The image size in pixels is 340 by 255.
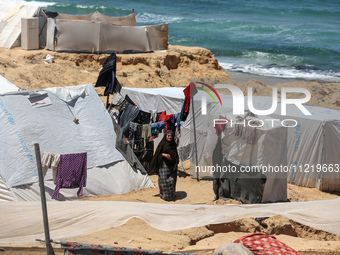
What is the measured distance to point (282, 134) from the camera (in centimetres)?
759

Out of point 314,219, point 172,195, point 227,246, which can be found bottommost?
point 172,195

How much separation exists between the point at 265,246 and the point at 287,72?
22.5 metres

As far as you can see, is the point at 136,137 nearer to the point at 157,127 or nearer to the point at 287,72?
the point at 157,127

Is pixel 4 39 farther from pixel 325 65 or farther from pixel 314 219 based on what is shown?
pixel 325 65

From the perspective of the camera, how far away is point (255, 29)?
3831cm

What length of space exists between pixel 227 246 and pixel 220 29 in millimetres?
35743

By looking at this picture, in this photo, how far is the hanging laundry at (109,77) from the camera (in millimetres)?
10012

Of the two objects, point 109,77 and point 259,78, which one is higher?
point 109,77

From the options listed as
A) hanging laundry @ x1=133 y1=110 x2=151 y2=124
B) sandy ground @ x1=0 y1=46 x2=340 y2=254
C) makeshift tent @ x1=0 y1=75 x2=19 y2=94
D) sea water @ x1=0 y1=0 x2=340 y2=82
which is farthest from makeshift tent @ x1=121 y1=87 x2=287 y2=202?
sea water @ x1=0 y1=0 x2=340 y2=82

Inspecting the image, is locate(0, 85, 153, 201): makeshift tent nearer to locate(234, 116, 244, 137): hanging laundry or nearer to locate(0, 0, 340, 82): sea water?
locate(234, 116, 244, 137): hanging laundry

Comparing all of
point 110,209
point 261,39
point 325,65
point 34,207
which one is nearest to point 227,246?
point 110,209

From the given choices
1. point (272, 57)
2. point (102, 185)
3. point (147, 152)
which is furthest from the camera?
point (272, 57)

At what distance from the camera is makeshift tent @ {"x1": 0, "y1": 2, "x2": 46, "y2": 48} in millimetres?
16844

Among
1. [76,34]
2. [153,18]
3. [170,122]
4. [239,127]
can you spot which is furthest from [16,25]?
[153,18]
